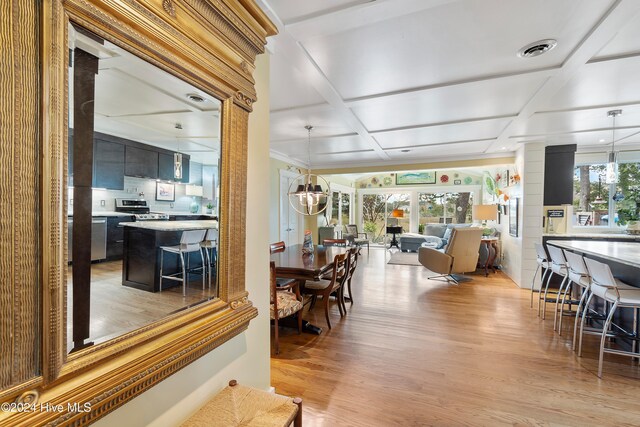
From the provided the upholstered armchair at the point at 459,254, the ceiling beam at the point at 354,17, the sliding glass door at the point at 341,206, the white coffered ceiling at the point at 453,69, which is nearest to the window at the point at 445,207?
the sliding glass door at the point at 341,206

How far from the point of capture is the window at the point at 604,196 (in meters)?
4.92

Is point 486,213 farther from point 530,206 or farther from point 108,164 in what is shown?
point 108,164

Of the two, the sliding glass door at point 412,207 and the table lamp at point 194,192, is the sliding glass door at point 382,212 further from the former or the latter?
the table lamp at point 194,192

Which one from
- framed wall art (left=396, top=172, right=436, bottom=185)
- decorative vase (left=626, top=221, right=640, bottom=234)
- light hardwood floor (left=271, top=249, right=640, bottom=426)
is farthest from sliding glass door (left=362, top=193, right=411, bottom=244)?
light hardwood floor (left=271, top=249, right=640, bottom=426)

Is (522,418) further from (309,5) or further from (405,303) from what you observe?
(309,5)

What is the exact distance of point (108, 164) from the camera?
3.18 feet

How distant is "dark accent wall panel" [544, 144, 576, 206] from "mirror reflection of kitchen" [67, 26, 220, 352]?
5.51 meters

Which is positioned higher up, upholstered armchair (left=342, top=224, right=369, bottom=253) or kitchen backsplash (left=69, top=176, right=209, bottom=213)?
kitchen backsplash (left=69, top=176, right=209, bottom=213)

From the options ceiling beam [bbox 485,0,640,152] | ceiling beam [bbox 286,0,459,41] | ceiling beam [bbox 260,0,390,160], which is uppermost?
ceiling beam [bbox 485,0,640,152]

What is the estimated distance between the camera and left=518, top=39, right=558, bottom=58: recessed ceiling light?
1.87m

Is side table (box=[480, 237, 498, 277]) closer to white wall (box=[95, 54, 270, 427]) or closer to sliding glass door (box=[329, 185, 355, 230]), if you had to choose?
sliding glass door (box=[329, 185, 355, 230])

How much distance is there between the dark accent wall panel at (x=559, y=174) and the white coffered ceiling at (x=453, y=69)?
39cm

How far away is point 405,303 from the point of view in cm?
394

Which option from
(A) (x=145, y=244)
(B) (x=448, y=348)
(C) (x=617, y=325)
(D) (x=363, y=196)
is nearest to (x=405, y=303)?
(B) (x=448, y=348)
